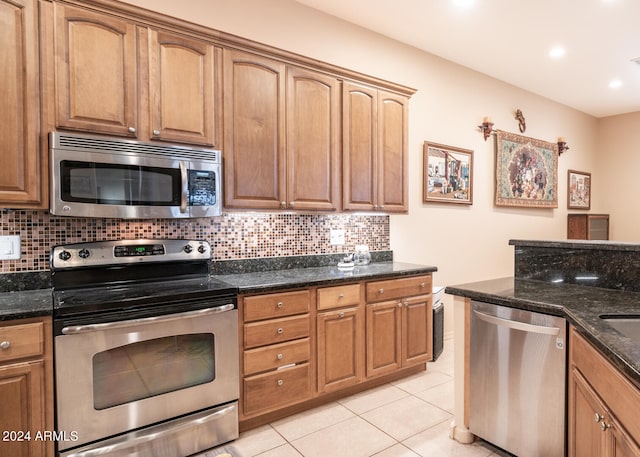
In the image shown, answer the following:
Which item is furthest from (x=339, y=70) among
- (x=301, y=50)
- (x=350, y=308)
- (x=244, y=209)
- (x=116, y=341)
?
(x=116, y=341)

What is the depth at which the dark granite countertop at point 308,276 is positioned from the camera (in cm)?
234

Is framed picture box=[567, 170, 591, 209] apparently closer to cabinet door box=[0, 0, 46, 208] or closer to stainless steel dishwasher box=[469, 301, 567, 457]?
stainless steel dishwasher box=[469, 301, 567, 457]

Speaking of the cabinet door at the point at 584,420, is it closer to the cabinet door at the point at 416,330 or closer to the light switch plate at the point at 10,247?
the cabinet door at the point at 416,330

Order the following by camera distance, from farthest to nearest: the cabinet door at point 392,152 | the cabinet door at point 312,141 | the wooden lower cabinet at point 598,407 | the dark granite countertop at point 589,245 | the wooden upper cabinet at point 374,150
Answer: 1. the cabinet door at point 392,152
2. the wooden upper cabinet at point 374,150
3. the cabinet door at point 312,141
4. the dark granite countertop at point 589,245
5. the wooden lower cabinet at point 598,407

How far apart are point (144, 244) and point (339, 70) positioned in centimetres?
188

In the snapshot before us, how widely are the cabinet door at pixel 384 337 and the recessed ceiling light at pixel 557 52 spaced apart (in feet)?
10.1

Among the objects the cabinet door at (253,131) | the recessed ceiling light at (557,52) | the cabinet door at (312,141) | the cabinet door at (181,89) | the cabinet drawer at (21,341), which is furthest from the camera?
the recessed ceiling light at (557,52)

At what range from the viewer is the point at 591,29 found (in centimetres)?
340

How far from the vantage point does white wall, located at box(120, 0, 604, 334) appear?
9.44 ft

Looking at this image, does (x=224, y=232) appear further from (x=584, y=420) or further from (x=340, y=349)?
(x=584, y=420)

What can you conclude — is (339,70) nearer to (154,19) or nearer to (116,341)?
(154,19)

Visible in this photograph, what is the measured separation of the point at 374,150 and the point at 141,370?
2267 millimetres

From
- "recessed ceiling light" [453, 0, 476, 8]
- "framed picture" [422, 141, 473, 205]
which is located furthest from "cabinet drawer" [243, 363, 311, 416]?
"recessed ceiling light" [453, 0, 476, 8]

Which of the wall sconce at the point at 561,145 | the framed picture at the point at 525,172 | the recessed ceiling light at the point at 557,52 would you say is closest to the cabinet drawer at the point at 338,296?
the framed picture at the point at 525,172
